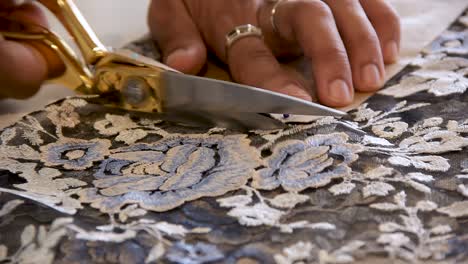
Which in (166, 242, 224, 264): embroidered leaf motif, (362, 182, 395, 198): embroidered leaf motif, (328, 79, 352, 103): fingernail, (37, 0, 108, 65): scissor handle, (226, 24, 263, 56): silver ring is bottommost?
(362, 182, 395, 198): embroidered leaf motif

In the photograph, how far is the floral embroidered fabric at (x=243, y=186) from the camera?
0.36m

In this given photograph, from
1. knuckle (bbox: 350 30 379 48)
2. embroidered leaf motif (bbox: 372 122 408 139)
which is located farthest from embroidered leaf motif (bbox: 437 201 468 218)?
knuckle (bbox: 350 30 379 48)

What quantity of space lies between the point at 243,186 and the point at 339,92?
160mm

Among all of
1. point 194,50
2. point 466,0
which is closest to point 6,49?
point 194,50

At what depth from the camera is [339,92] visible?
0.54 m

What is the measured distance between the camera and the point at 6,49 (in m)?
0.57

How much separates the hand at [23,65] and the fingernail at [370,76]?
28 cm

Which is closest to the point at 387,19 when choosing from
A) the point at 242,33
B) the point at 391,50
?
the point at 391,50

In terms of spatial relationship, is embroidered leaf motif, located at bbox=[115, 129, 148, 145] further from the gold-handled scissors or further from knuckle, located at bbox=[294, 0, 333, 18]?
knuckle, located at bbox=[294, 0, 333, 18]

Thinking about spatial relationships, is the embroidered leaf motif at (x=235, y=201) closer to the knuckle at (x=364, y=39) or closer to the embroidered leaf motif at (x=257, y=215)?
the embroidered leaf motif at (x=257, y=215)

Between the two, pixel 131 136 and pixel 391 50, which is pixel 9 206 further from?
pixel 391 50

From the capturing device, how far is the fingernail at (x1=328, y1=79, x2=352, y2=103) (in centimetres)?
54

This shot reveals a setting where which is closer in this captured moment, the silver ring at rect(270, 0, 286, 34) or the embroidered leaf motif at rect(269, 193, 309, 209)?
the embroidered leaf motif at rect(269, 193, 309, 209)

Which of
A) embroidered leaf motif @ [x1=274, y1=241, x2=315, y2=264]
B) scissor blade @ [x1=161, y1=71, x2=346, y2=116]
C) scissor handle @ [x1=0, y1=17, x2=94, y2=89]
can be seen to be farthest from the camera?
scissor handle @ [x1=0, y1=17, x2=94, y2=89]
